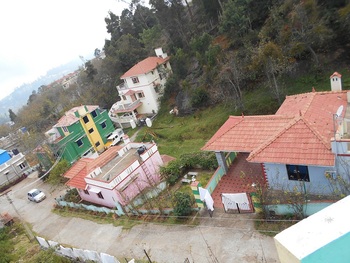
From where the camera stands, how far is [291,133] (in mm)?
16469

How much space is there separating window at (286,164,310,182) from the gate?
2852mm

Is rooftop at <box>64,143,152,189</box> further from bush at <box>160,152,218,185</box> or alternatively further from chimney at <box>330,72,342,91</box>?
chimney at <box>330,72,342,91</box>

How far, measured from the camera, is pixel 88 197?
2586cm

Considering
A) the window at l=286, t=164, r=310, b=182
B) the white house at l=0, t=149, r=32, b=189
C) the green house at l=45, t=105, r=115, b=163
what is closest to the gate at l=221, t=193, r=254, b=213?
the window at l=286, t=164, r=310, b=182

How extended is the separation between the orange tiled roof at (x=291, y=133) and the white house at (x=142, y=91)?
2309 cm

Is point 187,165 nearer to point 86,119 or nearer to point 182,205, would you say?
point 182,205

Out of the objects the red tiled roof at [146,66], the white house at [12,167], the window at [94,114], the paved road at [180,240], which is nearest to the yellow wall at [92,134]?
the window at [94,114]

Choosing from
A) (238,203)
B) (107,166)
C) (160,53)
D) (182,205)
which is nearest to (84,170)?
(107,166)

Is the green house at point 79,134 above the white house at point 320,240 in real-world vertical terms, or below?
below

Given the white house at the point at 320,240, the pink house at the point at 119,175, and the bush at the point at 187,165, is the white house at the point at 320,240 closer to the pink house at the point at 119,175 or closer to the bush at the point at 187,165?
the bush at the point at 187,165

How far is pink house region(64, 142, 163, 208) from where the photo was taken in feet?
73.3

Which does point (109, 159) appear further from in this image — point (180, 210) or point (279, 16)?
point (279, 16)

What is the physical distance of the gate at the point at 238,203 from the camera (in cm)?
1570

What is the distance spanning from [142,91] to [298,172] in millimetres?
31084
